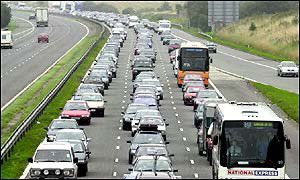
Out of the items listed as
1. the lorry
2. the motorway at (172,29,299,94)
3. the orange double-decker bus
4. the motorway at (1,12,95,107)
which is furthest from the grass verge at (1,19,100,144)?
the lorry

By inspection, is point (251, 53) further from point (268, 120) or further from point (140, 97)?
point (268, 120)

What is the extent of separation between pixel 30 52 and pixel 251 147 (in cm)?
9154

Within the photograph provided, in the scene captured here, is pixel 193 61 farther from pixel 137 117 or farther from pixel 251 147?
pixel 251 147

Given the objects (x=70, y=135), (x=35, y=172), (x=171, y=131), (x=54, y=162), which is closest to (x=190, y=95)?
(x=171, y=131)

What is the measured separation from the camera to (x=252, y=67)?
10675cm

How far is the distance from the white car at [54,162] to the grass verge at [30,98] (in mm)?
7270

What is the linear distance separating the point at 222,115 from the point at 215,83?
172 feet

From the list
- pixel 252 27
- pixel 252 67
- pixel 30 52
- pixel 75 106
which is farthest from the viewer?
pixel 252 27

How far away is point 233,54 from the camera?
128 meters

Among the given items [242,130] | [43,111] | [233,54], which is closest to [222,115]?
[242,130]

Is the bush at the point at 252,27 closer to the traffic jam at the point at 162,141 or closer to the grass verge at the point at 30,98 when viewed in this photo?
the grass verge at the point at 30,98

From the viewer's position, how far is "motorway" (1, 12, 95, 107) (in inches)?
3137

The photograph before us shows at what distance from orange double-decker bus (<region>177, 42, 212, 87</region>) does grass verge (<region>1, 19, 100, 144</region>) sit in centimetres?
995

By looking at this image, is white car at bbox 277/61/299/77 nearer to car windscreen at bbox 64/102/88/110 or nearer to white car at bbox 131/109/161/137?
car windscreen at bbox 64/102/88/110
